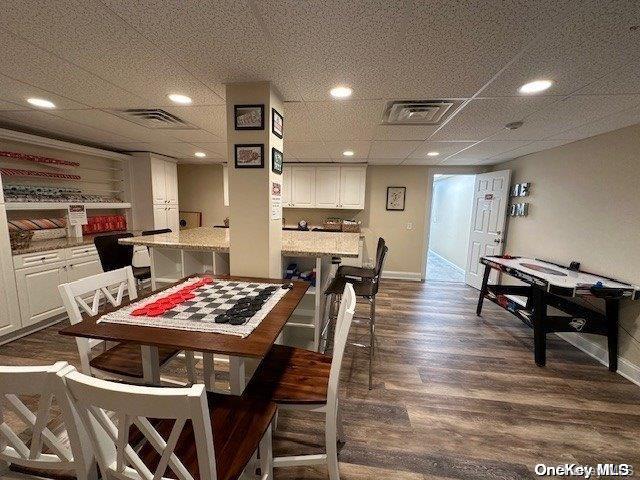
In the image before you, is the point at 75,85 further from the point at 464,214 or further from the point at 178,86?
the point at 464,214

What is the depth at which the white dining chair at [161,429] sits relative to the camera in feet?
2.02

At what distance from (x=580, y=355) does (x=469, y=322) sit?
3.29 feet

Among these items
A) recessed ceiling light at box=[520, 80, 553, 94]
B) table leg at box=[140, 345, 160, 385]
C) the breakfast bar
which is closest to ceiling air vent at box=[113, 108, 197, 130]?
the breakfast bar

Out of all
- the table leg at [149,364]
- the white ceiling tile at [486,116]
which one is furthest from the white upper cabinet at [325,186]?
the table leg at [149,364]

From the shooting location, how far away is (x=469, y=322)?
3.32m

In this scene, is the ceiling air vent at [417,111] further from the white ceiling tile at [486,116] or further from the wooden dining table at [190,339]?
the wooden dining table at [190,339]

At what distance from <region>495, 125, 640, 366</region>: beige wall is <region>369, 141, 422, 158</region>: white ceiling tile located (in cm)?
171

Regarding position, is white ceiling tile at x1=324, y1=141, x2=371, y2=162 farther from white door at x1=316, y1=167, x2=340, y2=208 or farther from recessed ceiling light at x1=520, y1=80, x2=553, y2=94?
recessed ceiling light at x1=520, y1=80, x2=553, y2=94

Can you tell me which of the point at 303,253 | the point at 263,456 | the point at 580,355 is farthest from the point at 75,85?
the point at 580,355

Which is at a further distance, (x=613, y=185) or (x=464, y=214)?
(x=464, y=214)

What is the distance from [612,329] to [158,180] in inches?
242

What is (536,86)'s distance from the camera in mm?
1765

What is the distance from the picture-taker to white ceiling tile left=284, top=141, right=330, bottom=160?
355cm

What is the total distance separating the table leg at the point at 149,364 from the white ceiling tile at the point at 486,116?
8.83ft
